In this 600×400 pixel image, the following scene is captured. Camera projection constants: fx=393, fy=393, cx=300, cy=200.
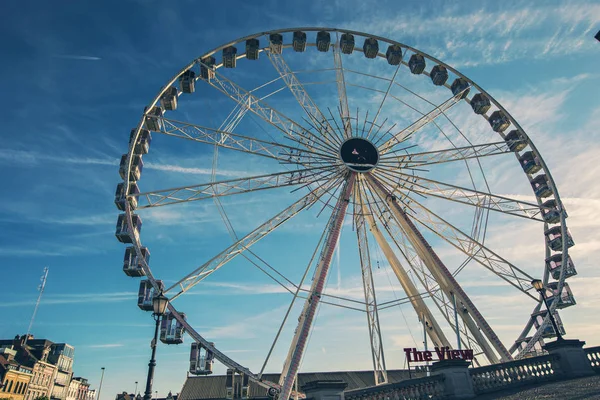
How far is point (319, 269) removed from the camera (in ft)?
68.9

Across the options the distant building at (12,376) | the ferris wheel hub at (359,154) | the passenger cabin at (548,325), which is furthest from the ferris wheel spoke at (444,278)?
the distant building at (12,376)

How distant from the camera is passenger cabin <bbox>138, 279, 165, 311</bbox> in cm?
2146

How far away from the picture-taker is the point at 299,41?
90.0 ft

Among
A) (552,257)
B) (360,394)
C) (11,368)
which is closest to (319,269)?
(360,394)

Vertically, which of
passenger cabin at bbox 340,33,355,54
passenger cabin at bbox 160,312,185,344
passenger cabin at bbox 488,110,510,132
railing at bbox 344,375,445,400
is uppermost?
passenger cabin at bbox 340,33,355,54

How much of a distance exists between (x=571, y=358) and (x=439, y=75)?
1966cm

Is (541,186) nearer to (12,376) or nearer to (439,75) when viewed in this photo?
(439,75)

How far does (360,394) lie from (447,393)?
3505 mm

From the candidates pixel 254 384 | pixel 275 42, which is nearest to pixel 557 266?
pixel 275 42

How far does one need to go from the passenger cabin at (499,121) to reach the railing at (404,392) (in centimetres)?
1989

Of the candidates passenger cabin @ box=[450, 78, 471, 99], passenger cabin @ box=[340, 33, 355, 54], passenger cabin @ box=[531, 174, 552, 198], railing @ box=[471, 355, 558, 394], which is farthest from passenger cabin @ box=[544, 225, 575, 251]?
passenger cabin @ box=[340, 33, 355, 54]

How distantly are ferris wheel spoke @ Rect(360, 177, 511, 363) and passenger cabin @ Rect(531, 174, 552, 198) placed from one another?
11393 millimetres

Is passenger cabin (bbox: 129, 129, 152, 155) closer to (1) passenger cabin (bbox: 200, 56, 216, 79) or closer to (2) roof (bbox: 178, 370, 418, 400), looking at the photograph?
(1) passenger cabin (bbox: 200, 56, 216, 79)

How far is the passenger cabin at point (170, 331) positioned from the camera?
2102 centimetres
